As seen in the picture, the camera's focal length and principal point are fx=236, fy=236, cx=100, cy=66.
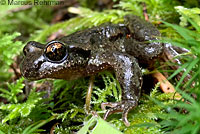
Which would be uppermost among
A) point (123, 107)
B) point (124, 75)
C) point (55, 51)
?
point (55, 51)

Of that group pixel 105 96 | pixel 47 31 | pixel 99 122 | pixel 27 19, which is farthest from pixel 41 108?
pixel 27 19

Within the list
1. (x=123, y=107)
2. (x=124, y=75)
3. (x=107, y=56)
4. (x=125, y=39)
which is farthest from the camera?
(x=125, y=39)

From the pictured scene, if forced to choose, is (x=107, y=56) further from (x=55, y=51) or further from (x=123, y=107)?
(x=123, y=107)

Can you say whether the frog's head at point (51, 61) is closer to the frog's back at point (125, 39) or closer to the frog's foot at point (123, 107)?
the frog's back at point (125, 39)

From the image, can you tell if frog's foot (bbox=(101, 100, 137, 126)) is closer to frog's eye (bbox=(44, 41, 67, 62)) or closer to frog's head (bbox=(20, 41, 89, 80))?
frog's head (bbox=(20, 41, 89, 80))

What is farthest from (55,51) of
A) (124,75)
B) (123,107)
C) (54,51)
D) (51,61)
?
(123,107)

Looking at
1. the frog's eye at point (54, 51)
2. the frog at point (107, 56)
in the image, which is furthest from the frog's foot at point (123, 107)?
the frog's eye at point (54, 51)

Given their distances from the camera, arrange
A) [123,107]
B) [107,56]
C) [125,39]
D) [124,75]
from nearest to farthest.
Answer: [123,107]
[124,75]
[107,56]
[125,39]
